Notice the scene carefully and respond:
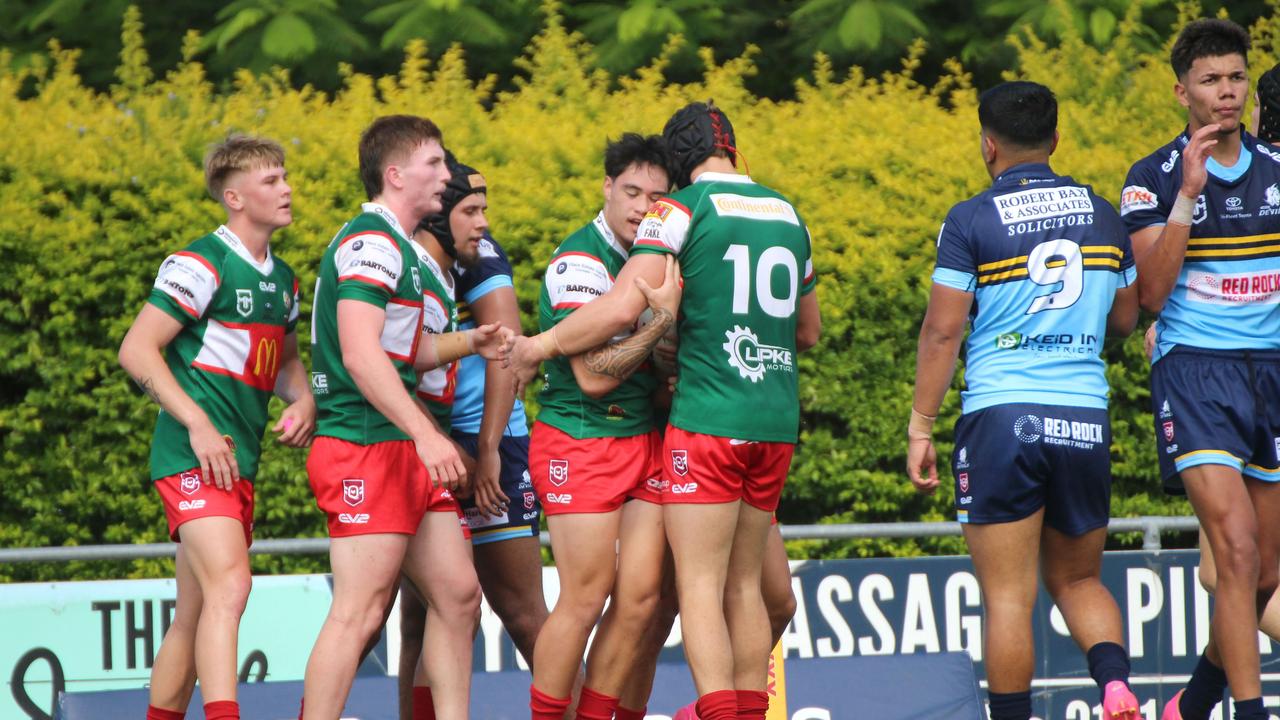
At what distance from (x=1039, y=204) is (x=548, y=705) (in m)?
2.56

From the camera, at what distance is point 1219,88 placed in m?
5.56

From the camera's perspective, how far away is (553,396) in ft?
18.3

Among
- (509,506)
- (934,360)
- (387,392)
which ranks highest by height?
(934,360)

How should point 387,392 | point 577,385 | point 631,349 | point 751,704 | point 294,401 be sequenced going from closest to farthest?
point 387,392, point 631,349, point 751,704, point 577,385, point 294,401

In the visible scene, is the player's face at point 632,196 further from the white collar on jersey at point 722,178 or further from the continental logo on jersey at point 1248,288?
the continental logo on jersey at point 1248,288

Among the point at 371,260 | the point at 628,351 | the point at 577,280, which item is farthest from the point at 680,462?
the point at 371,260

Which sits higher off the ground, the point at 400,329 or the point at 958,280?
the point at 958,280

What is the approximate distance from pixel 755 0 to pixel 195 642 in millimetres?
8835

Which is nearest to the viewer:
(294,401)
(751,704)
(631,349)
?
(631,349)

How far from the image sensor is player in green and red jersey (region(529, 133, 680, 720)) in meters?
5.34

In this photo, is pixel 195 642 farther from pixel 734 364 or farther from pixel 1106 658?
pixel 1106 658

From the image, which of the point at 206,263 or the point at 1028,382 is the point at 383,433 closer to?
the point at 206,263

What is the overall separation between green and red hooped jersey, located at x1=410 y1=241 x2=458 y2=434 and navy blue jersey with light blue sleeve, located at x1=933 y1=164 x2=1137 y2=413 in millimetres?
1844

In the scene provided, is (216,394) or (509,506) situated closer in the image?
(216,394)
